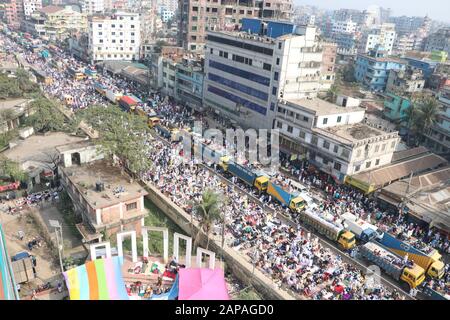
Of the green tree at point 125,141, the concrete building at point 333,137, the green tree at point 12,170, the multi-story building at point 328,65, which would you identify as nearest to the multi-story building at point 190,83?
the concrete building at point 333,137

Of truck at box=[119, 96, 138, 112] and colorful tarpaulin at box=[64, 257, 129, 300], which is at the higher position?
truck at box=[119, 96, 138, 112]

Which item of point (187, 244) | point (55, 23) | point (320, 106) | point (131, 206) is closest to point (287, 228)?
point (187, 244)

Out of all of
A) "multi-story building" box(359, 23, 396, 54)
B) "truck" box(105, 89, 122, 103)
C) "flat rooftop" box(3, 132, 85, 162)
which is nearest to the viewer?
"flat rooftop" box(3, 132, 85, 162)

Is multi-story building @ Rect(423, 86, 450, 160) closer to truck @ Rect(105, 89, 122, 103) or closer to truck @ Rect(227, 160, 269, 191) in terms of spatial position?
truck @ Rect(227, 160, 269, 191)

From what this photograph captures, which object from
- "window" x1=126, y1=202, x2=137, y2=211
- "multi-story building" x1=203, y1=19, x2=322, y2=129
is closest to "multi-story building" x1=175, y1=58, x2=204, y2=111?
"multi-story building" x1=203, y1=19, x2=322, y2=129

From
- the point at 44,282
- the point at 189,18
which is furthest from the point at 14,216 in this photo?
the point at 189,18

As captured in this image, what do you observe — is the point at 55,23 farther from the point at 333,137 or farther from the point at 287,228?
the point at 287,228

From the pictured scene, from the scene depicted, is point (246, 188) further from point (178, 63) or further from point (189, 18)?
point (189, 18)
